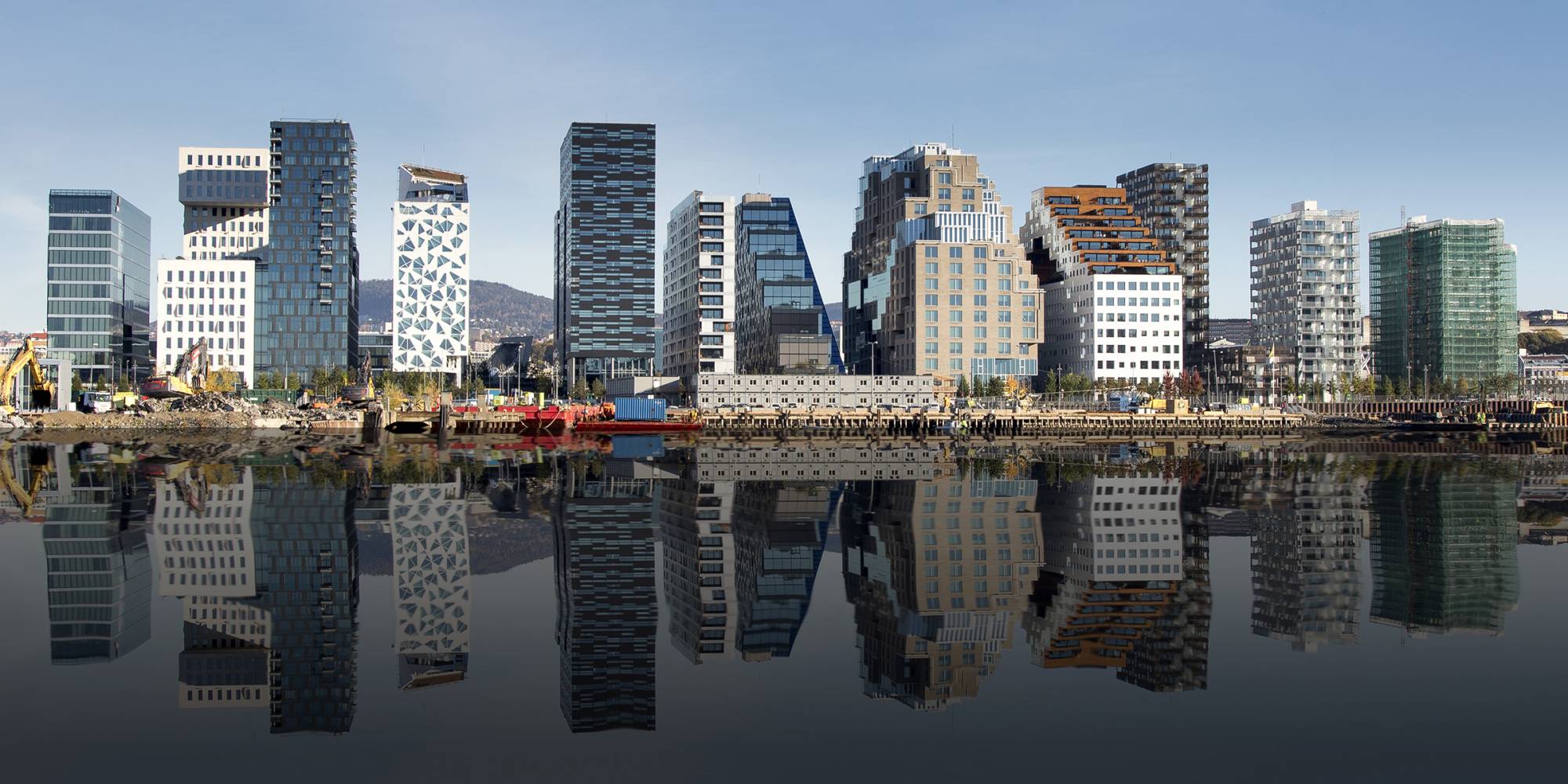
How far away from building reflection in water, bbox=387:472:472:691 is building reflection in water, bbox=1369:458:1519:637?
71.3 feet

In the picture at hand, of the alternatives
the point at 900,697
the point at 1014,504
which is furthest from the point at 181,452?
the point at 900,697

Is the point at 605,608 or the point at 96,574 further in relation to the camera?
the point at 96,574

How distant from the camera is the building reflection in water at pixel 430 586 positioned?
2297 centimetres

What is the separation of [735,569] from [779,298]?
13408cm

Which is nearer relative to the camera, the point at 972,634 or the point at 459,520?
the point at 972,634

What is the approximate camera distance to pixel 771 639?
26.2 meters

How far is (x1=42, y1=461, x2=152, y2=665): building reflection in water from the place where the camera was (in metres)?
25.4

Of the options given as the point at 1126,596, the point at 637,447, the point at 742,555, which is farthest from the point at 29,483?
the point at 1126,596

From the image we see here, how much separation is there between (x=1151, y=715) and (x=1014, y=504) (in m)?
32.4

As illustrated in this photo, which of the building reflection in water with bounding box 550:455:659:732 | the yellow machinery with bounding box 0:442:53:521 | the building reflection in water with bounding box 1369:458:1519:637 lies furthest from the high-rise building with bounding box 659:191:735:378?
the building reflection in water with bounding box 550:455:659:732

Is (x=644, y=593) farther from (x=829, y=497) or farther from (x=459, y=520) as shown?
(x=829, y=497)

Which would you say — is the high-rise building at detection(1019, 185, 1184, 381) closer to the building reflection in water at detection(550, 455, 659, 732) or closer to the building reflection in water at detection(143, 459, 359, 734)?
the building reflection in water at detection(550, 455, 659, 732)

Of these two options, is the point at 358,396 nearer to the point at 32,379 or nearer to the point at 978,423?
the point at 32,379

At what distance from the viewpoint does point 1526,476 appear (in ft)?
246
